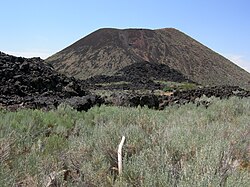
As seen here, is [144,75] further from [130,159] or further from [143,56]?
[130,159]

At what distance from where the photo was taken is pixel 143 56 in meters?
72.2

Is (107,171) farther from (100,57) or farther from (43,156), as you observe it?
(100,57)

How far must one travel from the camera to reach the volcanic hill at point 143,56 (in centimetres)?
6462

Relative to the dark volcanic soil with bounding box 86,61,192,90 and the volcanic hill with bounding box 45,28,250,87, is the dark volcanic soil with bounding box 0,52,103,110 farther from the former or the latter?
the volcanic hill with bounding box 45,28,250,87

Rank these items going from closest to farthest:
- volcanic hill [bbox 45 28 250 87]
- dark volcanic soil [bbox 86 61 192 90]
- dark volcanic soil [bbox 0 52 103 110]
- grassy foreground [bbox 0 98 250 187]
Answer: grassy foreground [bbox 0 98 250 187] < dark volcanic soil [bbox 0 52 103 110] < dark volcanic soil [bbox 86 61 192 90] < volcanic hill [bbox 45 28 250 87]

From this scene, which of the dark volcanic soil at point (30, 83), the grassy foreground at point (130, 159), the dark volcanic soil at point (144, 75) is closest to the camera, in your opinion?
the grassy foreground at point (130, 159)

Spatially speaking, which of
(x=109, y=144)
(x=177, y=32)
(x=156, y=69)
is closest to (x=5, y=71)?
(x=109, y=144)

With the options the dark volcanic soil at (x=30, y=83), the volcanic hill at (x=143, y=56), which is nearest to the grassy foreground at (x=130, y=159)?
the dark volcanic soil at (x=30, y=83)

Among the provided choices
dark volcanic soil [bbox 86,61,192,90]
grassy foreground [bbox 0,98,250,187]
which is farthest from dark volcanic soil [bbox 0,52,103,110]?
dark volcanic soil [bbox 86,61,192,90]

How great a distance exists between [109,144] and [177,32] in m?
85.2

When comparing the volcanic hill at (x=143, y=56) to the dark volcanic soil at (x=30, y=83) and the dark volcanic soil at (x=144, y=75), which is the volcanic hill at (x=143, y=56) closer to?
the dark volcanic soil at (x=144, y=75)

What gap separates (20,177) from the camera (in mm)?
4320

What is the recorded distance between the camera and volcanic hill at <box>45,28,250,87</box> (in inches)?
2544

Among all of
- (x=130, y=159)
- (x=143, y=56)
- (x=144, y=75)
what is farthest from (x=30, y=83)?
(x=143, y=56)
